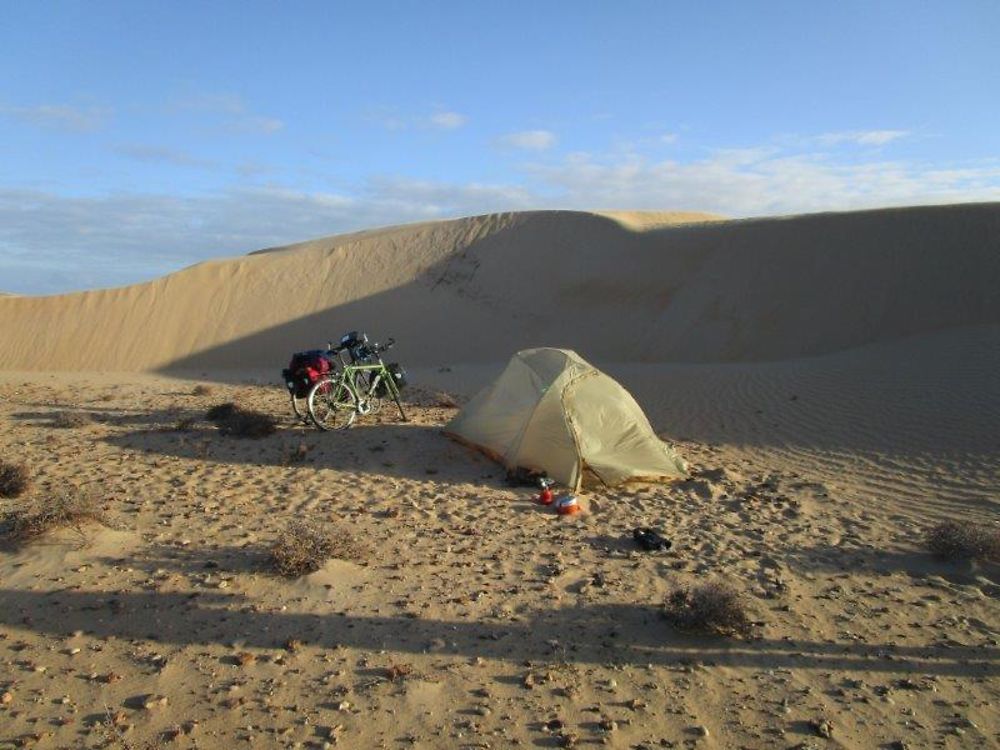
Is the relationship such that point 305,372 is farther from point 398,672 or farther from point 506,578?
point 398,672

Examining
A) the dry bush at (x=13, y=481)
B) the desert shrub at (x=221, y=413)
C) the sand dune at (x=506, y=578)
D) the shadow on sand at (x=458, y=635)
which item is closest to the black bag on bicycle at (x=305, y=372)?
the sand dune at (x=506, y=578)

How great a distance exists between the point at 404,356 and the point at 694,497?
18.3 metres

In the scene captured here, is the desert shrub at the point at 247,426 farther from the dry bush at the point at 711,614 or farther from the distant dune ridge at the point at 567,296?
the distant dune ridge at the point at 567,296

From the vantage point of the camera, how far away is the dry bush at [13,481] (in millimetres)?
6957

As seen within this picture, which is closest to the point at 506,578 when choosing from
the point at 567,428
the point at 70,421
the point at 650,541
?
the point at 650,541

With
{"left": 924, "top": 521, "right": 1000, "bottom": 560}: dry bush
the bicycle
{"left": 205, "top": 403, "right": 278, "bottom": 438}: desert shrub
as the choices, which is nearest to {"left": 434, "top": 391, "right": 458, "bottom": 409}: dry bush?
the bicycle

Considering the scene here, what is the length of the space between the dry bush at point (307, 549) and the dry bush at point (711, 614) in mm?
2413

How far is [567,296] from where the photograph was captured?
27.8m

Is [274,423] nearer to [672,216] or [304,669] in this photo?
[304,669]

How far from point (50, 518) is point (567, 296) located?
75.8 feet

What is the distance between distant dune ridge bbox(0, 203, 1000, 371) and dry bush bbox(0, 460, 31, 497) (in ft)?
58.8

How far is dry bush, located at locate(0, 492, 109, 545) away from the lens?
5.80 metres

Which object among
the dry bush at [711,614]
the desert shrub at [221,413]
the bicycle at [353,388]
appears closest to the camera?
the dry bush at [711,614]

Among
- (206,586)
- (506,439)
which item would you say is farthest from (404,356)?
(206,586)
